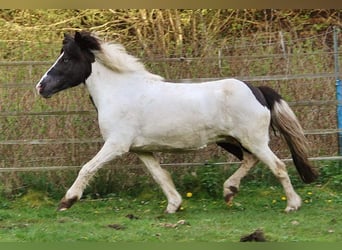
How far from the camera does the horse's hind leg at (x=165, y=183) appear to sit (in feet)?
22.8

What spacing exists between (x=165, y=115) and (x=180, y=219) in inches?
42.5

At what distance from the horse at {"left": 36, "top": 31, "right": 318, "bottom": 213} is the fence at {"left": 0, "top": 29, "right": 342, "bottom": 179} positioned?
95cm

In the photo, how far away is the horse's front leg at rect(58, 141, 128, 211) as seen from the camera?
260 inches

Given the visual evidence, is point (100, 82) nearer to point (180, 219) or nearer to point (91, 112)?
point (91, 112)

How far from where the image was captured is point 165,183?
7.02 meters

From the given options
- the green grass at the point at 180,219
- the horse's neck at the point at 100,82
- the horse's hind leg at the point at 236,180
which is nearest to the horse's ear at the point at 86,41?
the horse's neck at the point at 100,82

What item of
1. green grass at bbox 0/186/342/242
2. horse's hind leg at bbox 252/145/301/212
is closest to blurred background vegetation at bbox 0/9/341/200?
green grass at bbox 0/186/342/242

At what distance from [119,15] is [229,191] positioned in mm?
3976

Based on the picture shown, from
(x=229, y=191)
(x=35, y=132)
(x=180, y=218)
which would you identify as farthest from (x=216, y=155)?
(x=35, y=132)

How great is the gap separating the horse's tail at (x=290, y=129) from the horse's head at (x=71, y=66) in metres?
1.92

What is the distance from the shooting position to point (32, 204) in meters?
7.59

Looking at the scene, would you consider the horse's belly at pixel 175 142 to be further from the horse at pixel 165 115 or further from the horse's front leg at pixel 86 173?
the horse's front leg at pixel 86 173

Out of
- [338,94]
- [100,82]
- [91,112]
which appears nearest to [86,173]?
[100,82]

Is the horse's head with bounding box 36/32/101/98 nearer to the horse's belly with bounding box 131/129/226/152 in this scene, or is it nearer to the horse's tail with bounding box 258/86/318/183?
the horse's belly with bounding box 131/129/226/152
